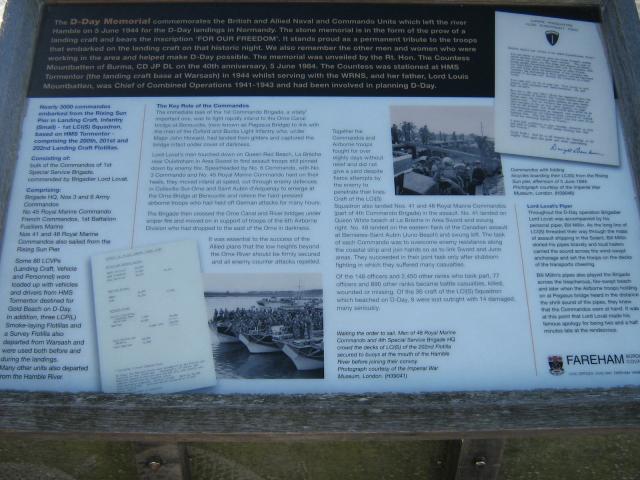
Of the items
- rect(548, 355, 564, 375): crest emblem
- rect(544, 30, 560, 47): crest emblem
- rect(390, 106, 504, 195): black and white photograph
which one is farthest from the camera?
rect(544, 30, 560, 47): crest emblem

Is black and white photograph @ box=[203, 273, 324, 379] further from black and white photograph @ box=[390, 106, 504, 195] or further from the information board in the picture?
black and white photograph @ box=[390, 106, 504, 195]

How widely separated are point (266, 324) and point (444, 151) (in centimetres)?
98

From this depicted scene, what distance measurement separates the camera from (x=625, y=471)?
6.80 ft

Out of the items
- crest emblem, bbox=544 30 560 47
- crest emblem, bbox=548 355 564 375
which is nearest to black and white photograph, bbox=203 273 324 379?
crest emblem, bbox=548 355 564 375

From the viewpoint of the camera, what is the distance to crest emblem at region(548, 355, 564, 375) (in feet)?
6.23

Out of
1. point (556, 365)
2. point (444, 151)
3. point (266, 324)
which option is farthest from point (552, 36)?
point (266, 324)

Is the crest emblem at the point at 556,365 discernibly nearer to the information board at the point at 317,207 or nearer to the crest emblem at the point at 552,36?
the information board at the point at 317,207

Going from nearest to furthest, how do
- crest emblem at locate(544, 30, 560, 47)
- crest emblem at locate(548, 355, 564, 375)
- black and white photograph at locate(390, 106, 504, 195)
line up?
1. crest emblem at locate(548, 355, 564, 375)
2. black and white photograph at locate(390, 106, 504, 195)
3. crest emblem at locate(544, 30, 560, 47)

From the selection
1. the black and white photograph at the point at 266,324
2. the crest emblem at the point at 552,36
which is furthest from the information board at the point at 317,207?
the crest emblem at the point at 552,36

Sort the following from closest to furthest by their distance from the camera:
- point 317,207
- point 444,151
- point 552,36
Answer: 1. point 317,207
2. point 444,151
3. point 552,36

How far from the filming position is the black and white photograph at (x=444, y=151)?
2.17 meters

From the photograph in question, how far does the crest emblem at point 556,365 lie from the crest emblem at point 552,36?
1400 millimetres

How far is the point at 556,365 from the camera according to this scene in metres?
1.91
